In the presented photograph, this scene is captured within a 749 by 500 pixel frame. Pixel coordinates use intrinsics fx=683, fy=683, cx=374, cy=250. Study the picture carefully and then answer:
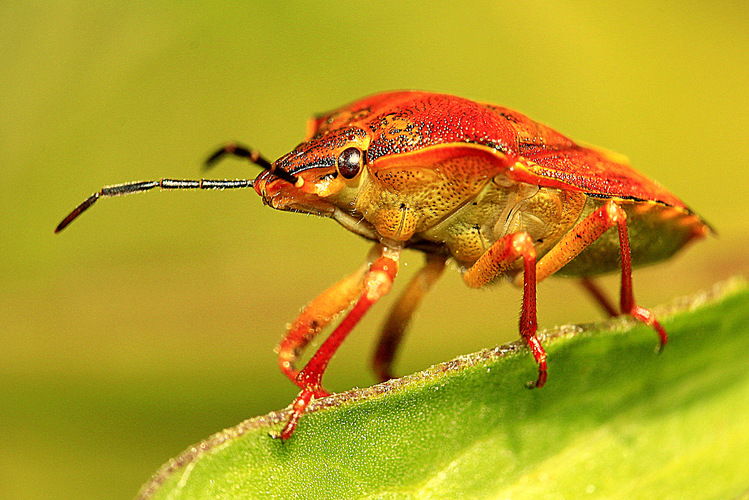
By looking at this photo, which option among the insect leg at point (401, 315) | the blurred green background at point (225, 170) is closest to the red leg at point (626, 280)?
the blurred green background at point (225, 170)

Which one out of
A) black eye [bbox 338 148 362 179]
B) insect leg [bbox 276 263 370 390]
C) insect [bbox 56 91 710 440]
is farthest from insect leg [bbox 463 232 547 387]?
black eye [bbox 338 148 362 179]

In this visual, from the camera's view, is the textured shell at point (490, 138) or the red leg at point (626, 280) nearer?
the red leg at point (626, 280)

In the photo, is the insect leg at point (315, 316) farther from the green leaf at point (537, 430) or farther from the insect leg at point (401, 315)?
the green leaf at point (537, 430)

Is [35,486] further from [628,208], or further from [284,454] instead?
[628,208]

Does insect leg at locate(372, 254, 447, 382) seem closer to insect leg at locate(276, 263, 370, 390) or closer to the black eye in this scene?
insect leg at locate(276, 263, 370, 390)

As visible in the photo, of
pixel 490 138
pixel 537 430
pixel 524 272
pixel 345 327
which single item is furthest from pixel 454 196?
pixel 537 430

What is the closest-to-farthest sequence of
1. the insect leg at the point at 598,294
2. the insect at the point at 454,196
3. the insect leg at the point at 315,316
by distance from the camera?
1. the insect at the point at 454,196
2. the insect leg at the point at 315,316
3. the insect leg at the point at 598,294

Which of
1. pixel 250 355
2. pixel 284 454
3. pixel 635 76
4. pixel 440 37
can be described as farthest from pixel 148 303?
pixel 635 76
